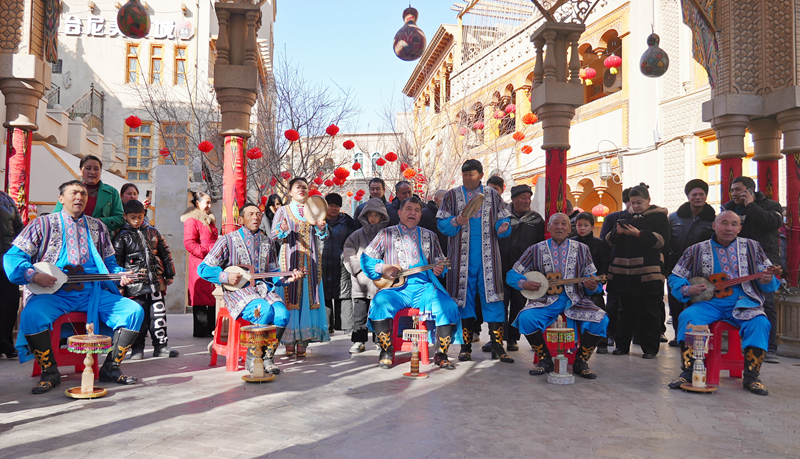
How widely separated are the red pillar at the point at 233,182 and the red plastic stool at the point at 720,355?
195 inches

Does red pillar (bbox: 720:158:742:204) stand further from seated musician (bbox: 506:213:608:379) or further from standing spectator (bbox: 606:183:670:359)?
seated musician (bbox: 506:213:608:379)

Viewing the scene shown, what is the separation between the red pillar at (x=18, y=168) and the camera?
271 inches

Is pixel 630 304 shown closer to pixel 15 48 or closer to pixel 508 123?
pixel 15 48

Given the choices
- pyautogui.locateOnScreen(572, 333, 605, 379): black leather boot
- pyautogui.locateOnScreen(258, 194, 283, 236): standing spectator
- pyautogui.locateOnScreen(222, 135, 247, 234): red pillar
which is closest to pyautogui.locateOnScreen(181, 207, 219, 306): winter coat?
pyautogui.locateOnScreen(222, 135, 247, 234): red pillar

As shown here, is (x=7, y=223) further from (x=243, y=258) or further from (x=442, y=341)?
(x=442, y=341)

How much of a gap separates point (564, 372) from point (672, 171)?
1227 cm

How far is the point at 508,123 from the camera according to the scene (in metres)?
22.9

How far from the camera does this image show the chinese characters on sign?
78.0 ft

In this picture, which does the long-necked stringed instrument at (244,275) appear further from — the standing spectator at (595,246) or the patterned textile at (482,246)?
the standing spectator at (595,246)

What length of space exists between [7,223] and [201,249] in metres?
2.25

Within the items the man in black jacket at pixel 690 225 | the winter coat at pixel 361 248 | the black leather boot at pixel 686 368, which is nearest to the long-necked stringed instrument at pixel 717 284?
the black leather boot at pixel 686 368

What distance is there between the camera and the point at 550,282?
5648 mm

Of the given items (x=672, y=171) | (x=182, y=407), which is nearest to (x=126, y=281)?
(x=182, y=407)

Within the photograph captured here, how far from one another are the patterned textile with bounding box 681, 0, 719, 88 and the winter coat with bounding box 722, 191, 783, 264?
6.24 ft
